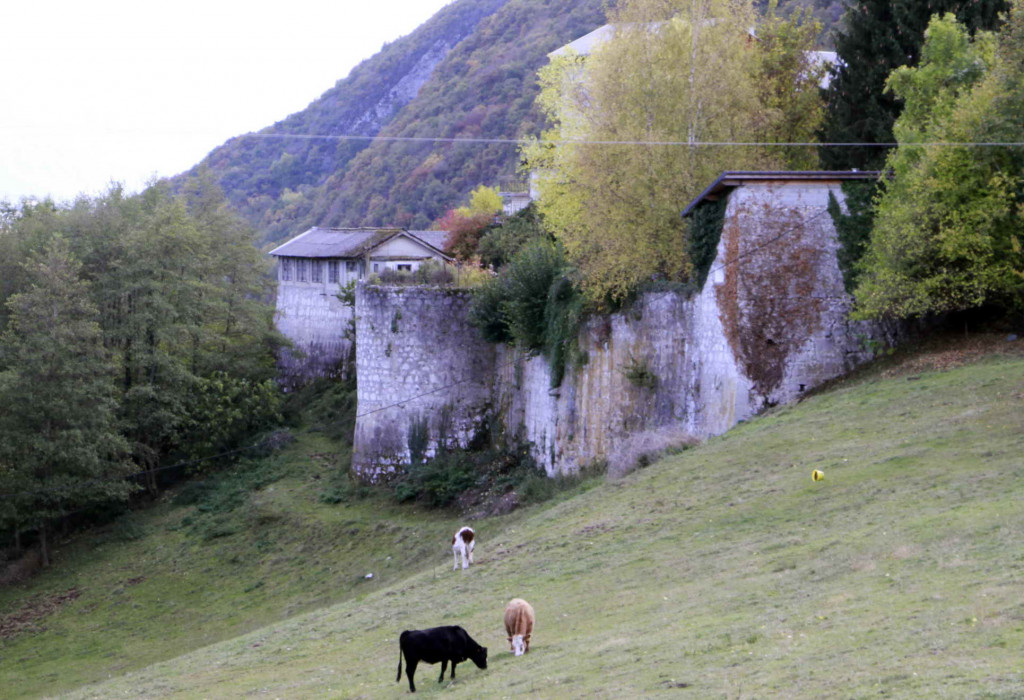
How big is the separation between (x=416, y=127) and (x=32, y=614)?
53.5m

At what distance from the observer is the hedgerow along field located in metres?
7.45

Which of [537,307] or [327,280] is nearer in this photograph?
[537,307]

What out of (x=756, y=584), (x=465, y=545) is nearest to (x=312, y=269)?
(x=465, y=545)

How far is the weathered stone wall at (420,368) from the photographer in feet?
95.2

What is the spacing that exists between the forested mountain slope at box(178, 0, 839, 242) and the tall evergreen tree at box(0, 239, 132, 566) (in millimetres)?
27449

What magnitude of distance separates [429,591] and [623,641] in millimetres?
6573

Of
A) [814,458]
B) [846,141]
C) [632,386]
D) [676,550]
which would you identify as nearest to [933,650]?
[676,550]

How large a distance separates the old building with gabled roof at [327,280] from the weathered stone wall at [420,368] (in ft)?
31.3

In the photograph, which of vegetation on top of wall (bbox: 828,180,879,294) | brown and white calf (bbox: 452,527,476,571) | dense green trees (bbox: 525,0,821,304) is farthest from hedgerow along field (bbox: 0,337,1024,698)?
dense green trees (bbox: 525,0,821,304)

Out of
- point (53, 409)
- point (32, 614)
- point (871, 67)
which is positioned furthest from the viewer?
point (53, 409)

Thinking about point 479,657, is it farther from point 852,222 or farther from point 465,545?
point 852,222

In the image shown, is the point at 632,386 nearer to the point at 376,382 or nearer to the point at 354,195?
the point at 376,382

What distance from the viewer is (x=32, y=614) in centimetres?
2612

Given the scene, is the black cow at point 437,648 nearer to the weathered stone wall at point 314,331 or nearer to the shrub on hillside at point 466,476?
the shrub on hillside at point 466,476
